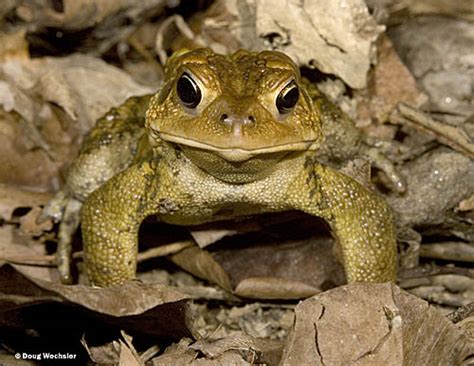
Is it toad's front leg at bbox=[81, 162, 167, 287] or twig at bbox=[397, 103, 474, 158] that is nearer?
toad's front leg at bbox=[81, 162, 167, 287]

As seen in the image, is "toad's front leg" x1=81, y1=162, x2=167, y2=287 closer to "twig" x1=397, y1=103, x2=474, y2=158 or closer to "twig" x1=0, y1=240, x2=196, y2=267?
"twig" x1=0, y1=240, x2=196, y2=267

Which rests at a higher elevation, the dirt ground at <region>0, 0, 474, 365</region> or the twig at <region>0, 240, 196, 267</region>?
the dirt ground at <region>0, 0, 474, 365</region>

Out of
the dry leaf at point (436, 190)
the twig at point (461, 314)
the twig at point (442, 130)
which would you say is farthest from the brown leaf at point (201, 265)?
the twig at point (442, 130)

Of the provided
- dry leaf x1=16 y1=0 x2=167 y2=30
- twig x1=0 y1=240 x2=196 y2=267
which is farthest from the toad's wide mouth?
dry leaf x1=16 y1=0 x2=167 y2=30

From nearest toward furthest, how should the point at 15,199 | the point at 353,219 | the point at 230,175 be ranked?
the point at 230,175
the point at 353,219
the point at 15,199

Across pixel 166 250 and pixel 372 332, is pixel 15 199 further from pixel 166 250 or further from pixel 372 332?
pixel 372 332

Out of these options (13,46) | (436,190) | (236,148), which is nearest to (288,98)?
(236,148)

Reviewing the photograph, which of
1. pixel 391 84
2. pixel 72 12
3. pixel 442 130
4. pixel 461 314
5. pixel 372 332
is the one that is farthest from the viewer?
pixel 72 12
